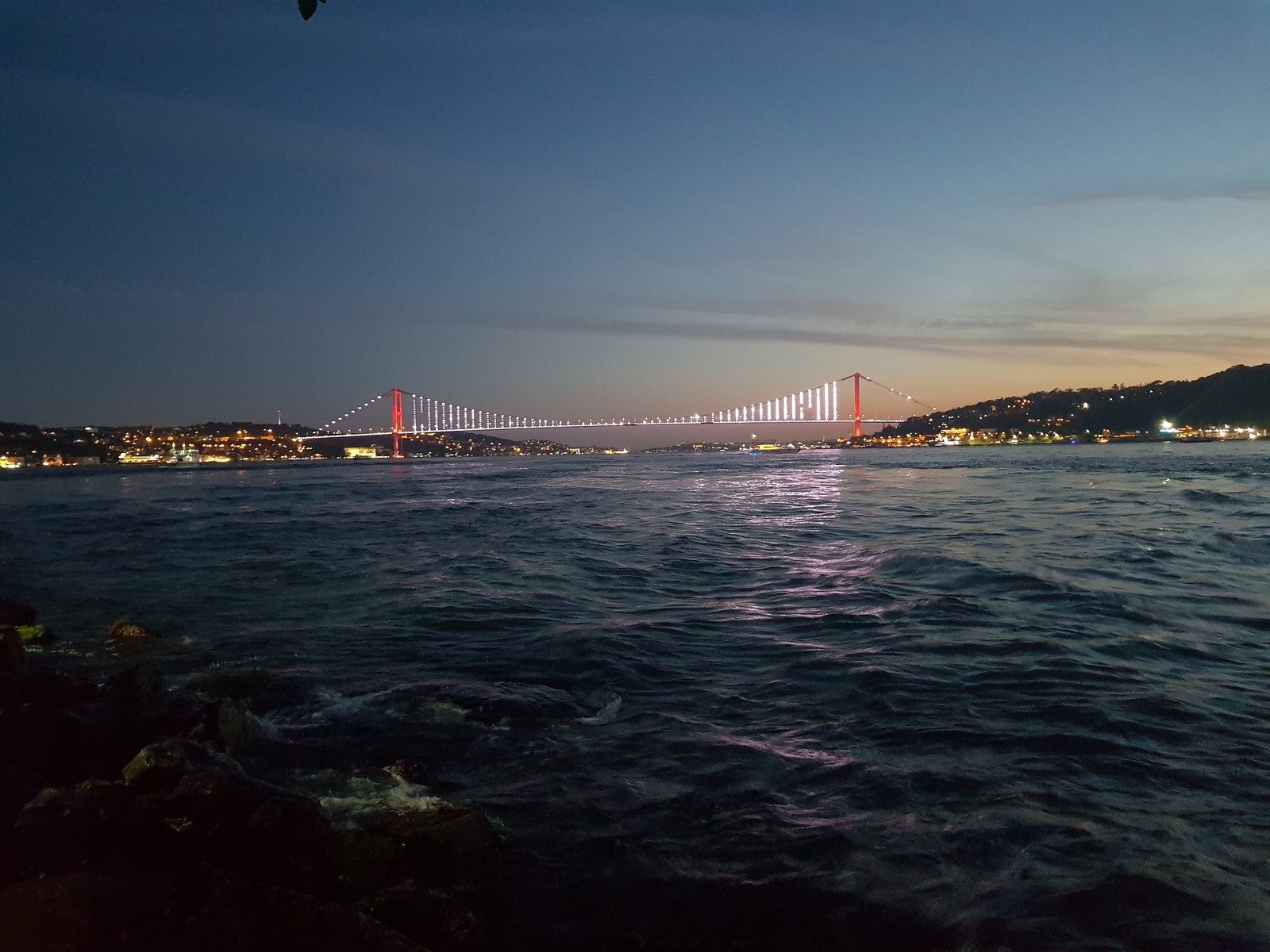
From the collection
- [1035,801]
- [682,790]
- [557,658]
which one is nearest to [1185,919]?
[1035,801]

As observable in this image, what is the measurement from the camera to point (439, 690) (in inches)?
197

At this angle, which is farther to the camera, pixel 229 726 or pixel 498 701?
pixel 498 701

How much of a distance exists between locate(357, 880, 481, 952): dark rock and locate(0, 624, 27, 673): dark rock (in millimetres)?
3783

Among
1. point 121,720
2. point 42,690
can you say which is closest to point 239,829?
point 121,720

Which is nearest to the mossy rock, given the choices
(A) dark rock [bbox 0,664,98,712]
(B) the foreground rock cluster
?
(A) dark rock [bbox 0,664,98,712]

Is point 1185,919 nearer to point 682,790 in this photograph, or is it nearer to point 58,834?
point 682,790

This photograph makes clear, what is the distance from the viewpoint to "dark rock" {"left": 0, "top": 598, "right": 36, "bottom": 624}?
6.92 m

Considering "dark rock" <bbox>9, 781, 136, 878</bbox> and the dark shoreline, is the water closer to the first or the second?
the dark shoreline

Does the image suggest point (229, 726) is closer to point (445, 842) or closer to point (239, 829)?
point (239, 829)

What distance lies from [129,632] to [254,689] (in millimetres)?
2698

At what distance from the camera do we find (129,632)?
669cm

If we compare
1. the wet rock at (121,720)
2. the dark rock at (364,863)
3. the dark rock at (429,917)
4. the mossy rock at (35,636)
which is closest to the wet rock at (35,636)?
the mossy rock at (35,636)

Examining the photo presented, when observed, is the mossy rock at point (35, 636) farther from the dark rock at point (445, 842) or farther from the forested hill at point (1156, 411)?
the forested hill at point (1156, 411)

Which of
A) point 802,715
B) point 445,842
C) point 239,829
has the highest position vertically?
point 239,829
